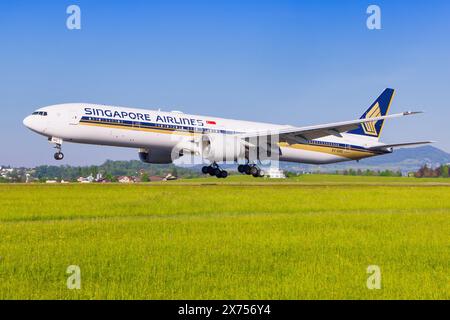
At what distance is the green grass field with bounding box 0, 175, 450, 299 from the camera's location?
10398 mm

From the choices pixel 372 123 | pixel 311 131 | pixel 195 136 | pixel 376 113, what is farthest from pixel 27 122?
pixel 376 113

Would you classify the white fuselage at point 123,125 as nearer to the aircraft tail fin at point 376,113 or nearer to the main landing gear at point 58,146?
the main landing gear at point 58,146

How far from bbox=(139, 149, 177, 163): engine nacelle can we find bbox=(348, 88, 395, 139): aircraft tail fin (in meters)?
21.2

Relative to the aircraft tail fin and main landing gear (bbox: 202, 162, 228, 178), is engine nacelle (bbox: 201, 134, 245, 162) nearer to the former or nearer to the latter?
main landing gear (bbox: 202, 162, 228, 178)

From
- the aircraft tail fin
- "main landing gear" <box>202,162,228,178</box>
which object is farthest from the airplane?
the aircraft tail fin

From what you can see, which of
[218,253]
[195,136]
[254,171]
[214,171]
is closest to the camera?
[218,253]

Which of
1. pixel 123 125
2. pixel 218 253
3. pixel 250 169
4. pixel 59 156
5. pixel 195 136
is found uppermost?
pixel 123 125

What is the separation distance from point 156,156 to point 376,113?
85.3 feet

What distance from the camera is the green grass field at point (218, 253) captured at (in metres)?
10.4

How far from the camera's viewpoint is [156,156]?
163ft

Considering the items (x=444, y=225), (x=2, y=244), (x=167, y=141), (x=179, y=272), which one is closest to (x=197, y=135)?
(x=167, y=141)

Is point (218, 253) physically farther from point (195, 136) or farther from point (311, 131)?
point (311, 131)
